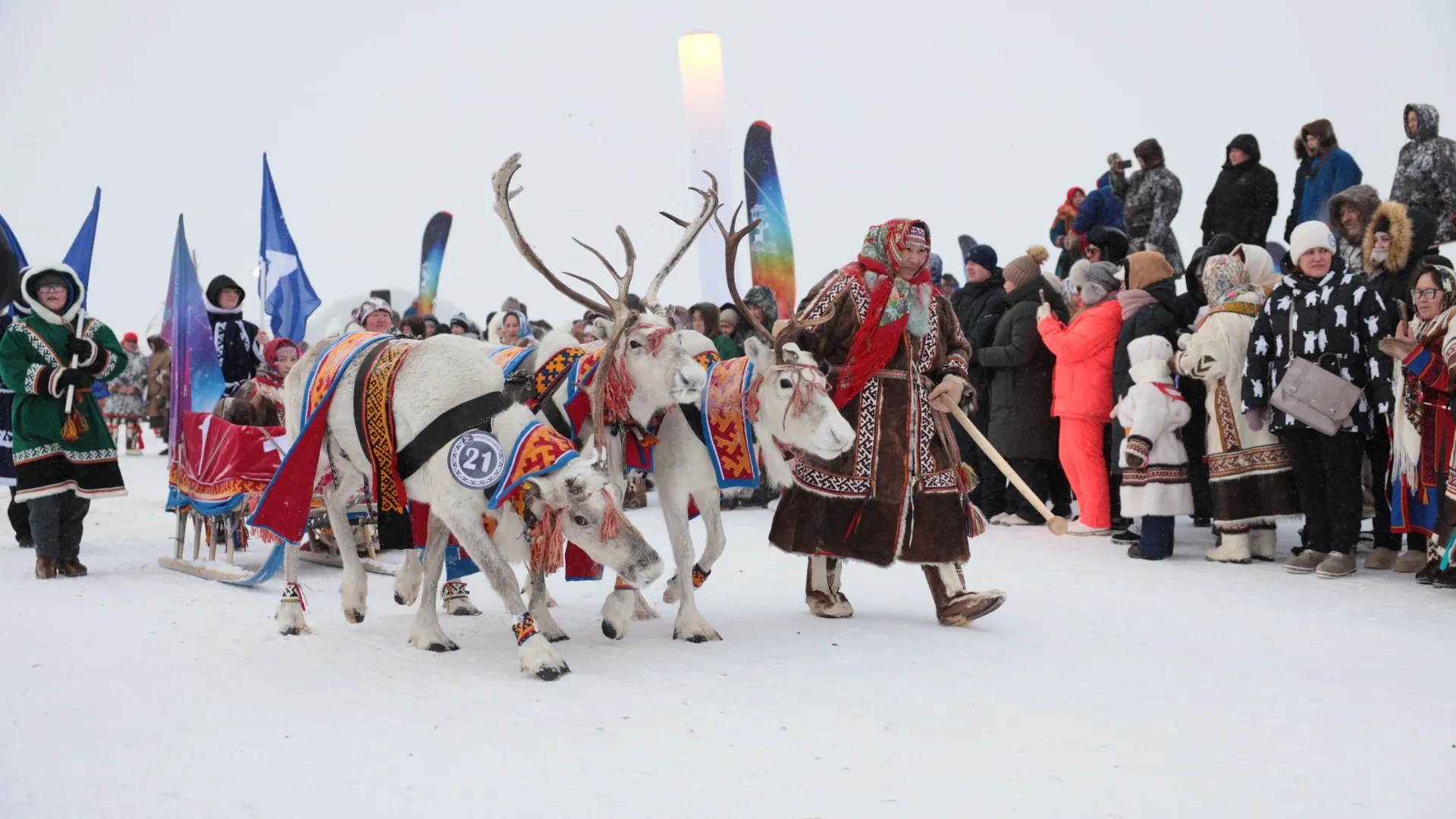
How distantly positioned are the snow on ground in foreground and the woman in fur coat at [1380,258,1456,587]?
33 cm

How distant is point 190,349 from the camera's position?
7539mm

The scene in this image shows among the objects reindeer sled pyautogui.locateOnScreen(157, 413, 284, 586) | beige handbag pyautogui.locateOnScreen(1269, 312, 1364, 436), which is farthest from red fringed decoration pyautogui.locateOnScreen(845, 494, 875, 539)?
reindeer sled pyautogui.locateOnScreen(157, 413, 284, 586)

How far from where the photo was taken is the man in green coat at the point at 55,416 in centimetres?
659

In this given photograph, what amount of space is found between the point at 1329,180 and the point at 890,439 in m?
4.90

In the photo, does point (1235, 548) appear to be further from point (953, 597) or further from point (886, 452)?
point (886, 452)

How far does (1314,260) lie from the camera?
624cm

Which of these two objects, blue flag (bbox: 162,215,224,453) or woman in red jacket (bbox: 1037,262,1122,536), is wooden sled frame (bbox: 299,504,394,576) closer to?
blue flag (bbox: 162,215,224,453)

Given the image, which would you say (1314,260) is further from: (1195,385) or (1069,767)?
(1069,767)

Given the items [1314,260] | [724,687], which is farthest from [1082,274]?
[724,687]

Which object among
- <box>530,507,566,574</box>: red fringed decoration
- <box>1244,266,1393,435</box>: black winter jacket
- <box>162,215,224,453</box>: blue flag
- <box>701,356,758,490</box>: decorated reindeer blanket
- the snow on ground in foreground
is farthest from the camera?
<box>162,215,224,453</box>: blue flag

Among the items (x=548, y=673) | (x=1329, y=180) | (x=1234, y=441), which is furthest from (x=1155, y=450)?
(x=548, y=673)

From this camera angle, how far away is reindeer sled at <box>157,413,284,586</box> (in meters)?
6.71

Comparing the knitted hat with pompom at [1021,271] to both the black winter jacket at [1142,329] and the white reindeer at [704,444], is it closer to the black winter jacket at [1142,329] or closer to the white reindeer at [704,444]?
the black winter jacket at [1142,329]

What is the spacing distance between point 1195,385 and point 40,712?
5.94 meters
